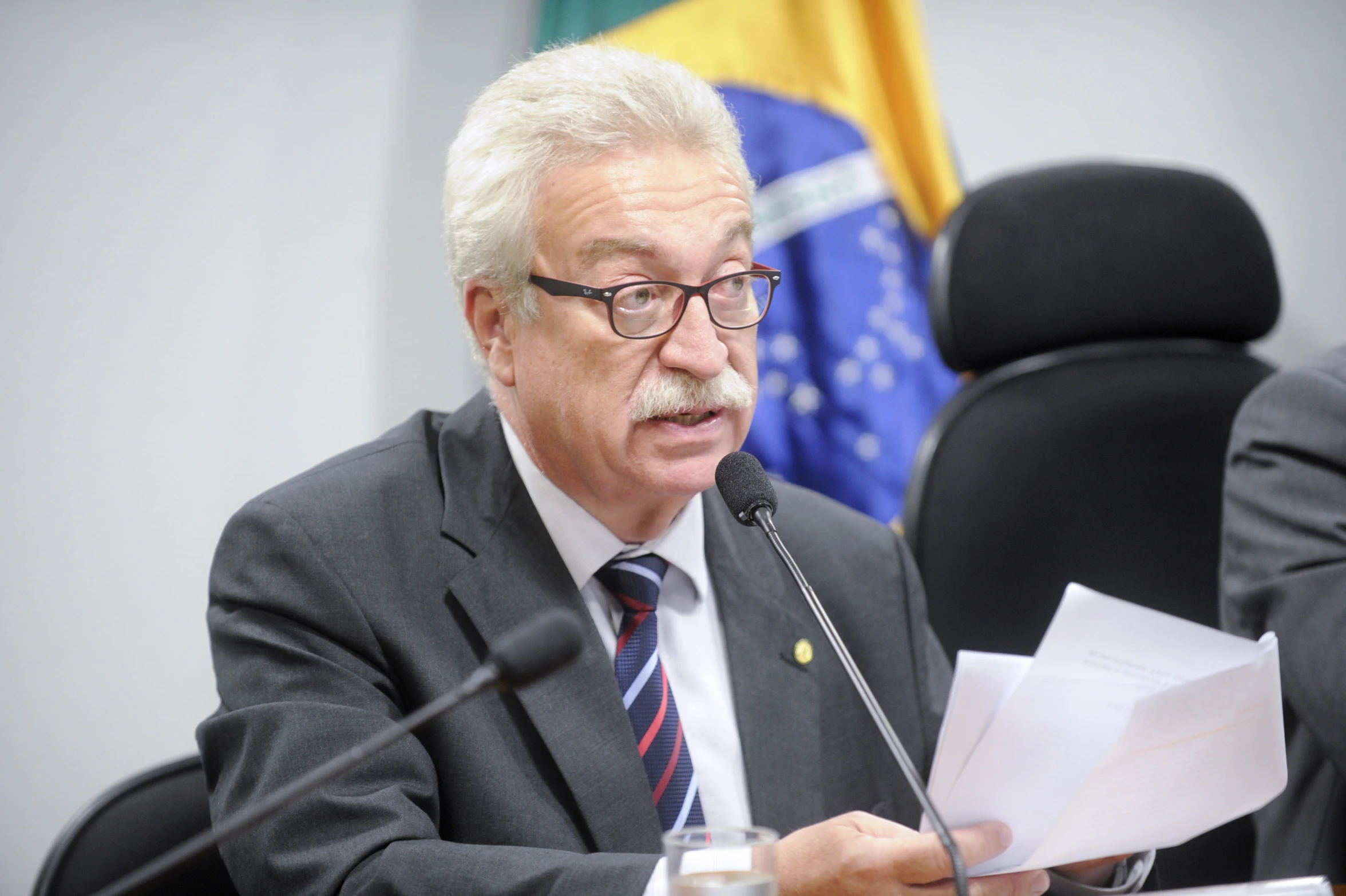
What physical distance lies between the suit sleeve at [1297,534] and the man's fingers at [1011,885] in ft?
2.48

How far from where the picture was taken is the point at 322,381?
2414mm

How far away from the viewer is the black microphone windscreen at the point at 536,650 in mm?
788

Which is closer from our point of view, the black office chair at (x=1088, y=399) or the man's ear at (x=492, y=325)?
the man's ear at (x=492, y=325)

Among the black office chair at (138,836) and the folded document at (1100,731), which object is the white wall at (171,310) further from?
the folded document at (1100,731)

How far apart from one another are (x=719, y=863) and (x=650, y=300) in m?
0.69

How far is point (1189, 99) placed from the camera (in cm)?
286

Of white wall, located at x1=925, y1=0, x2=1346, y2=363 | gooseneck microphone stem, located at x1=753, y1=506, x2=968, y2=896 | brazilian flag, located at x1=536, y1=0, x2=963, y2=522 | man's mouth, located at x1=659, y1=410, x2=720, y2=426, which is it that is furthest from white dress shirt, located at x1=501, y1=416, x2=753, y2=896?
white wall, located at x1=925, y1=0, x2=1346, y2=363

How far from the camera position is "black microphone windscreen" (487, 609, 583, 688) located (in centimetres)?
79

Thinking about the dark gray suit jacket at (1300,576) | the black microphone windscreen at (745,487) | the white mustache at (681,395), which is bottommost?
the dark gray suit jacket at (1300,576)

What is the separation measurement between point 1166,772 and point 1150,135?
2.24 metres

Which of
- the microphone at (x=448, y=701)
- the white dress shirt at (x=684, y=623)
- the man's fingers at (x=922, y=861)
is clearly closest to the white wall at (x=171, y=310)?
the white dress shirt at (x=684, y=623)

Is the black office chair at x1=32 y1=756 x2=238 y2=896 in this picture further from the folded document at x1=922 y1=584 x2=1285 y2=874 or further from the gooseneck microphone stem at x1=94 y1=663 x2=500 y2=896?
the folded document at x1=922 y1=584 x2=1285 y2=874

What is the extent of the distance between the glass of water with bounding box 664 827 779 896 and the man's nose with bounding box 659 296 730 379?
2.02 ft

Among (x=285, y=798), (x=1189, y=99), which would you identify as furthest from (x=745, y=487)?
(x=1189, y=99)
